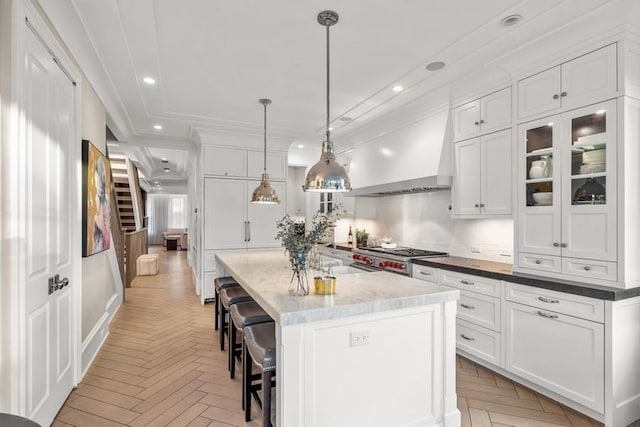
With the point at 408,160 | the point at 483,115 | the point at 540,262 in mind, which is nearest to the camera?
the point at 540,262

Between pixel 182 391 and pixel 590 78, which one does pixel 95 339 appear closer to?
pixel 182 391

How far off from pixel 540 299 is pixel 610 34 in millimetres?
1879

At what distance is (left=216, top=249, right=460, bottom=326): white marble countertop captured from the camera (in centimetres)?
165

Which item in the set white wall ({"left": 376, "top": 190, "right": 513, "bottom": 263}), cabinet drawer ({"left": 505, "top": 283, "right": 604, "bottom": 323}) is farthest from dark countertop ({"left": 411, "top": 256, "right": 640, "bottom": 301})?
white wall ({"left": 376, "top": 190, "right": 513, "bottom": 263})

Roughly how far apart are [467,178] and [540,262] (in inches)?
43.4

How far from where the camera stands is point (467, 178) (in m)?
3.38

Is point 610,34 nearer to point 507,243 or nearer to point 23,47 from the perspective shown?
point 507,243

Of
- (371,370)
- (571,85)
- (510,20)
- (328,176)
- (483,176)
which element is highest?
(510,20)

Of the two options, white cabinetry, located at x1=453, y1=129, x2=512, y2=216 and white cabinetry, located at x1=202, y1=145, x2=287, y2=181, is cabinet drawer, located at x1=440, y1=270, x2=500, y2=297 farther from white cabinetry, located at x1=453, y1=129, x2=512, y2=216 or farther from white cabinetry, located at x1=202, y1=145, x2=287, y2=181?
white cabinetry, located at x1=202, y1=145, x2=287, y2=181

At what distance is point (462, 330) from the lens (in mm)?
3127

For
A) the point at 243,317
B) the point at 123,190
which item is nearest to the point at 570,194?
the point at 243,317

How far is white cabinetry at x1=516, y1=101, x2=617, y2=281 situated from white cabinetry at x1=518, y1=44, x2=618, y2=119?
0.08 metres

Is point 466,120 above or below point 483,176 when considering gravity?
above

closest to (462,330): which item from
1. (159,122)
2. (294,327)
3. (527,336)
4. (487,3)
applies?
(527,336)
